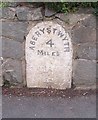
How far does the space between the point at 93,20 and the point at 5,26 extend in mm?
1181

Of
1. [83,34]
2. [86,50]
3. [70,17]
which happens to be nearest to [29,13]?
[70,17]

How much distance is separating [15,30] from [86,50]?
99 cm

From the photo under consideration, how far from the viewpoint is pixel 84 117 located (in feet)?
16.4

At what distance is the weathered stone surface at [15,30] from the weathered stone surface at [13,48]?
2.5 inches

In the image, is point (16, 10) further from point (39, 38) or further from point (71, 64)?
point (71, 64)

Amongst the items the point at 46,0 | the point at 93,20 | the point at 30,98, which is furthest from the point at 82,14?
the point at 30,98

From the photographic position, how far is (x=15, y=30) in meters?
5.67

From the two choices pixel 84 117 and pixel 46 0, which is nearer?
pixel 84 117

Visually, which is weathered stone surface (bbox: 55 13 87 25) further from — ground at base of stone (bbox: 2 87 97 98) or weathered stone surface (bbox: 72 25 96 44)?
ground at base of stone (bbox: 2 87 97 98)

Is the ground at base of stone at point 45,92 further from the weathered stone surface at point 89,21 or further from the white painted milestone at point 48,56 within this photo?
the weathered stone surface at point 89,21

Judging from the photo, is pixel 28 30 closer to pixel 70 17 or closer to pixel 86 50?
pixel 70 17

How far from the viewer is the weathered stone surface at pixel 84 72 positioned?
5703 millimetres

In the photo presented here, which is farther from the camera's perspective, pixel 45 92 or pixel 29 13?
pixel 45 92

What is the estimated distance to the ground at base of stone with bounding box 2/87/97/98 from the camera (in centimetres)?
562
